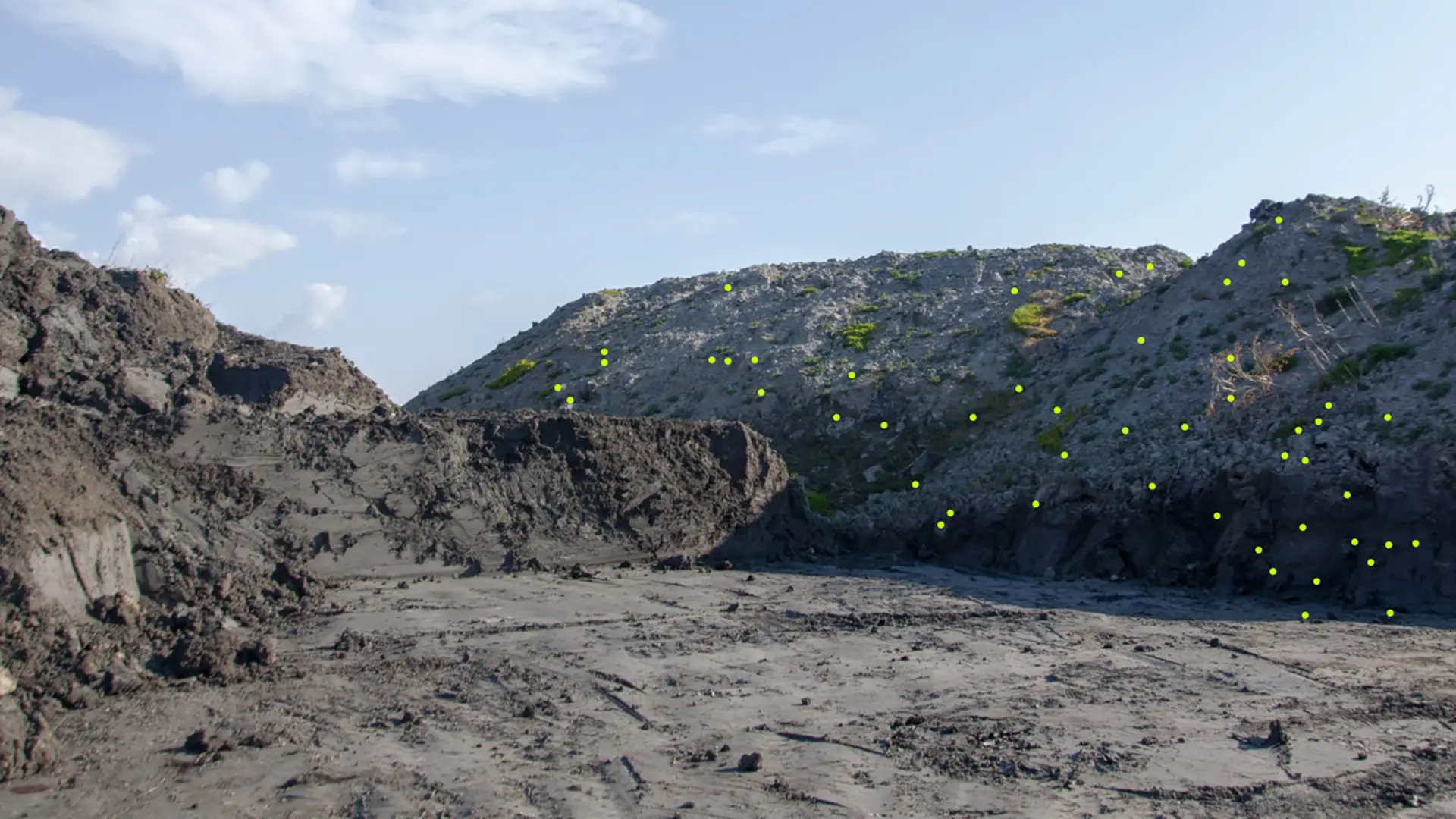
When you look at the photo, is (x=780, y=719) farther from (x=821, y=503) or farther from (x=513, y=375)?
(x=513, y=375)

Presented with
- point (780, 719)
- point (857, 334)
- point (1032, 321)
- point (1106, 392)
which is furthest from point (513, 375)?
point (780, 719)

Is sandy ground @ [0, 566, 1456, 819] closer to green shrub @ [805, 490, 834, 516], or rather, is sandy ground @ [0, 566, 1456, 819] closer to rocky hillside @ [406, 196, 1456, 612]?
rocky hillside @ [406, 196, 1456, 612]

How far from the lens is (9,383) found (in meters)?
11.7

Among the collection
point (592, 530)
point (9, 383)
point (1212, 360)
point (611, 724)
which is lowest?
point (611, 724)

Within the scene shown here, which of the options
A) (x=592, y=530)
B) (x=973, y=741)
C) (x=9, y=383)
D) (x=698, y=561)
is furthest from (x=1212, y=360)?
(x=9, y=383)

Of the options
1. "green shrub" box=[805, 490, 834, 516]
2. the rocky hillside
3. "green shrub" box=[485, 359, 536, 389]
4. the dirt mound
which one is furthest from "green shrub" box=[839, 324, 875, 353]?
the dirt mound

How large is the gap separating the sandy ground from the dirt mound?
1.72 feet

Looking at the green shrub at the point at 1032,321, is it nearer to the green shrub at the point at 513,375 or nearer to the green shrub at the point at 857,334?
the green shrub at the point at 857,334

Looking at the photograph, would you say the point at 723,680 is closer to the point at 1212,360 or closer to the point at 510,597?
the point at 510,597

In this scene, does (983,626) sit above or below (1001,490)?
below

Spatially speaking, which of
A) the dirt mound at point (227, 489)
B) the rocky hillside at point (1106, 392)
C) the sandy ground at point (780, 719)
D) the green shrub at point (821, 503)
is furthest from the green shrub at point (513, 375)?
the sandy ground at point (780, 719)

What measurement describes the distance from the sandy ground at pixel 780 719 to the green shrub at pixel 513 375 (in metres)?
19.3

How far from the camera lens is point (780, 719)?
785 cm

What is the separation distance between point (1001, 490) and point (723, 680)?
30.5 feet
